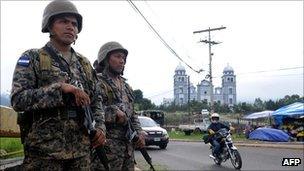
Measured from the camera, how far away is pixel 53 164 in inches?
126

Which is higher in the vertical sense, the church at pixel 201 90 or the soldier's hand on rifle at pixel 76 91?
the church at pixel 201 90

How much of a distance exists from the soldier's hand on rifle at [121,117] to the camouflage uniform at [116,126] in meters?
0.03

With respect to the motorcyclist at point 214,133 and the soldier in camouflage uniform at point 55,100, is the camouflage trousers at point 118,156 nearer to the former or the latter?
the soldier in camouflage uniform at point 55,100

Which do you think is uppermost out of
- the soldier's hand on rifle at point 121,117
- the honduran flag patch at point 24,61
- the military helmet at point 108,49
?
the military helmet at point 108,49

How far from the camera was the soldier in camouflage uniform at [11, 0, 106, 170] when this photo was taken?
3.17 meters

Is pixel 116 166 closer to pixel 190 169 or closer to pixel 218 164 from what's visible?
pixel 190 169

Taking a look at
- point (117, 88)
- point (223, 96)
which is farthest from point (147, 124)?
point (223, 96)

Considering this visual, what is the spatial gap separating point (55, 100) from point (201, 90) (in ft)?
185

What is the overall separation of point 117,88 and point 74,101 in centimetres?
173

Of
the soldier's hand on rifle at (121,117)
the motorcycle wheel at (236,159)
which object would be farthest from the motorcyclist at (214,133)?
the soldier's hand on rifle at (121,117)

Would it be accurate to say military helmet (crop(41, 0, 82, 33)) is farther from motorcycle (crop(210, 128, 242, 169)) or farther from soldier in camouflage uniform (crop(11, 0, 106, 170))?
motorcycle (crop(210, 128, 242, 169))

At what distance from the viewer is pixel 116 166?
462cm

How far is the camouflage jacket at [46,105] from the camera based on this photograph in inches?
124

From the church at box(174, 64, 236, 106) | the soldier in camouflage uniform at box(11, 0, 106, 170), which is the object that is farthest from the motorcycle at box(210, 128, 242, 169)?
the church at box(174, 64, 236, 106)
